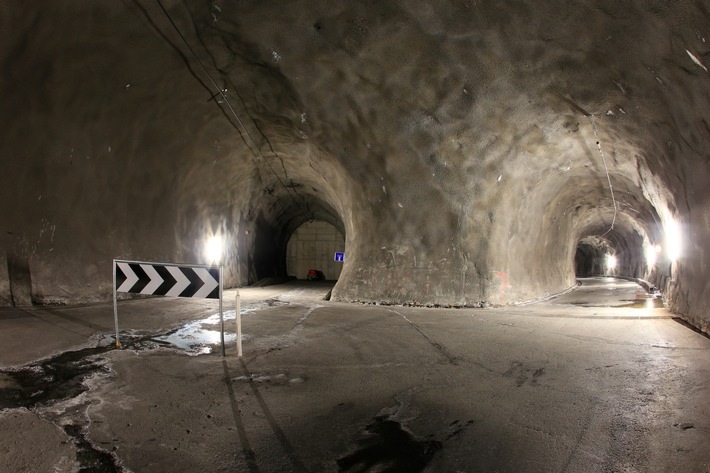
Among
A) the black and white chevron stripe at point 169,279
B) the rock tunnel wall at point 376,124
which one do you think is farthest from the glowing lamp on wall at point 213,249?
the black and white chevron stripe at point 169,279

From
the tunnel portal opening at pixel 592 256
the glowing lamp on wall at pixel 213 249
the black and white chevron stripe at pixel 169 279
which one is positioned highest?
the glowing lamp on wall at pixel 213 249

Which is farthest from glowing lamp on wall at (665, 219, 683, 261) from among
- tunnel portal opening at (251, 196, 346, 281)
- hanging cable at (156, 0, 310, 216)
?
tunnel portal opening at (251, 196, 346, 281)

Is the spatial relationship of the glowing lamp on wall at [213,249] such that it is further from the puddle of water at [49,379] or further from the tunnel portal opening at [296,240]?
the puddle of water at [49,379]

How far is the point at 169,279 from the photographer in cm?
512

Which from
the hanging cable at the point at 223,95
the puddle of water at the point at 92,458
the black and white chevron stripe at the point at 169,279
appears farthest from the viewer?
the hanging cable at the point at 223,95

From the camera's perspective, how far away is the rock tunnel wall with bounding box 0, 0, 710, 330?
6211 millimetres

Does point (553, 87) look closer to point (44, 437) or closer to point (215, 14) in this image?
point (215, 14)

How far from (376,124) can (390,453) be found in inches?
286

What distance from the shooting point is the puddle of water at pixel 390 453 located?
247cm

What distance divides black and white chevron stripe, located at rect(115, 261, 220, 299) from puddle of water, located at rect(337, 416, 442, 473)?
2675 millimetres

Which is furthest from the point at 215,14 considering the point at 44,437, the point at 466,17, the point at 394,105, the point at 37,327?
the point at 44,437

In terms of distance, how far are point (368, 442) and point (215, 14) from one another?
7.13 meters

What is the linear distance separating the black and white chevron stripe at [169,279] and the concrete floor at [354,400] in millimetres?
677

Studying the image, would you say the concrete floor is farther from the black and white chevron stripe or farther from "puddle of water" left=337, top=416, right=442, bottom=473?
the black and white chevron stripe
